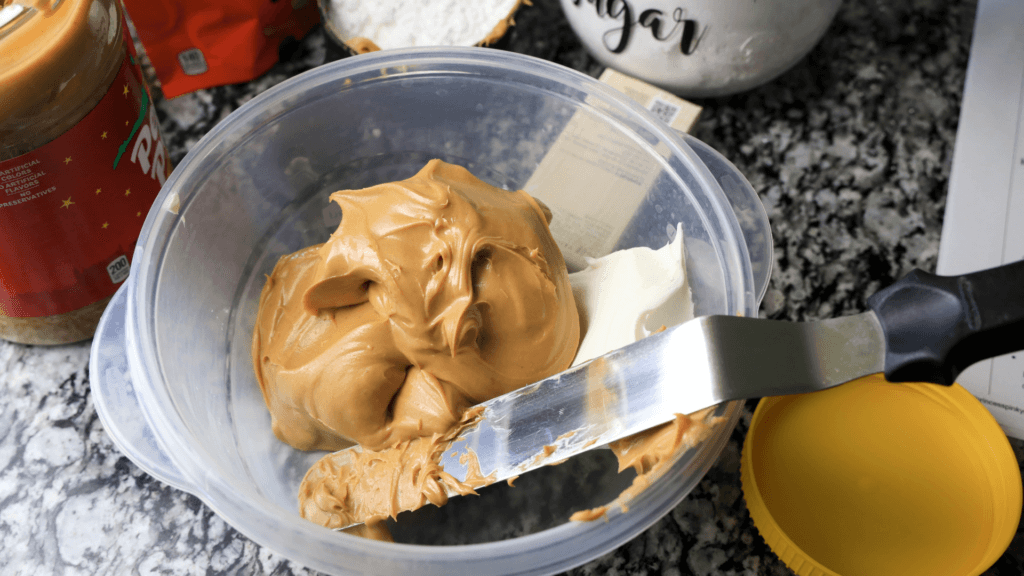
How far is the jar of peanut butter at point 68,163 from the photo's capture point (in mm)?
677

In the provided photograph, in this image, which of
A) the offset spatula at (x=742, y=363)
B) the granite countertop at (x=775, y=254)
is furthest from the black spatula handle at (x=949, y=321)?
the granite countertop at (x=775, y=254)

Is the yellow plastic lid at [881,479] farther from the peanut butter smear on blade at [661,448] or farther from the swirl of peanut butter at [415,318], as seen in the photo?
the swirl of peanut butter at [415,318]

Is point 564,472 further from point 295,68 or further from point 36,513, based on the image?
point 295,68

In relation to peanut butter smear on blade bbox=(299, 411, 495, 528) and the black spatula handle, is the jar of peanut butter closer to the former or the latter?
peanut butter smear on blade bbox=(299, 411, 495, 528)

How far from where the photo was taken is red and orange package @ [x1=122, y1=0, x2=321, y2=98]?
106 centimetres

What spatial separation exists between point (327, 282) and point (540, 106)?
1.30 feet

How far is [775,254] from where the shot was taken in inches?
42.6

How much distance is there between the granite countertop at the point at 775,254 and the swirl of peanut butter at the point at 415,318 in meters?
0.21

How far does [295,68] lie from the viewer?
3.99 feet

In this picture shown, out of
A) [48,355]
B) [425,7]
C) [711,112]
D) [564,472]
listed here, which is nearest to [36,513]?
[48,355]

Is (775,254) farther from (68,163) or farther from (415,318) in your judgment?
(68,163)

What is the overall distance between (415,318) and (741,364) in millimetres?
364

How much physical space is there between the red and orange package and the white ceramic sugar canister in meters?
0.48

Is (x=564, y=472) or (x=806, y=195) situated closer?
(x=564, y=472)
